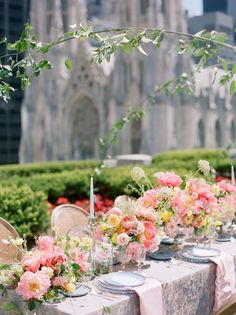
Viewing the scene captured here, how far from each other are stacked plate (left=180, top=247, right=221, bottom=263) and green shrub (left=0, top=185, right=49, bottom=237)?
12.5 feet

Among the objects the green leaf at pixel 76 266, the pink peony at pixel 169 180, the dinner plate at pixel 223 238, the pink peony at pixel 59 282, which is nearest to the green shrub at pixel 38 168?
the dinner plate at pixel 223 238

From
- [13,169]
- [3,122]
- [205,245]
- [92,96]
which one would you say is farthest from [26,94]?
[205,245]

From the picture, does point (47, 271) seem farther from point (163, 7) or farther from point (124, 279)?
point (163, 7)

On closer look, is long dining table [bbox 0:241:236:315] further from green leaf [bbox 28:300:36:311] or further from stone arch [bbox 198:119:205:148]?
stone arch [bbox 198:119:205:148]

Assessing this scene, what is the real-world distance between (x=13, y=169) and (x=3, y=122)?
73.0 feet

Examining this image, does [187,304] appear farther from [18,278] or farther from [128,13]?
[128,13]

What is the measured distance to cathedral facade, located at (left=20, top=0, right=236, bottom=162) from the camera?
104 feet

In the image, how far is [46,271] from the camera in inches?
107

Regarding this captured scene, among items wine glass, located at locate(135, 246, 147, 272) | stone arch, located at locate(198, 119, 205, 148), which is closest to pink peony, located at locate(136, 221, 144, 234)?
wine glass, located at locate(135, 246, 147, 272)

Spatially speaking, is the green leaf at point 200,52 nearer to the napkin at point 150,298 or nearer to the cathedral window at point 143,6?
the napkin at point 150,298

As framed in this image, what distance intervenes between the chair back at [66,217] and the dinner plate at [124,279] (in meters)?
1.93

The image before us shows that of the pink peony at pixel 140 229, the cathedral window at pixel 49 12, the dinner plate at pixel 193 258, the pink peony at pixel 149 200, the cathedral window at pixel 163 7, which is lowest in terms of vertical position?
the dinner plate at pixel 193 258

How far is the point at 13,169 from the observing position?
15.2 metres

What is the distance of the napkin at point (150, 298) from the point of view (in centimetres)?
291
